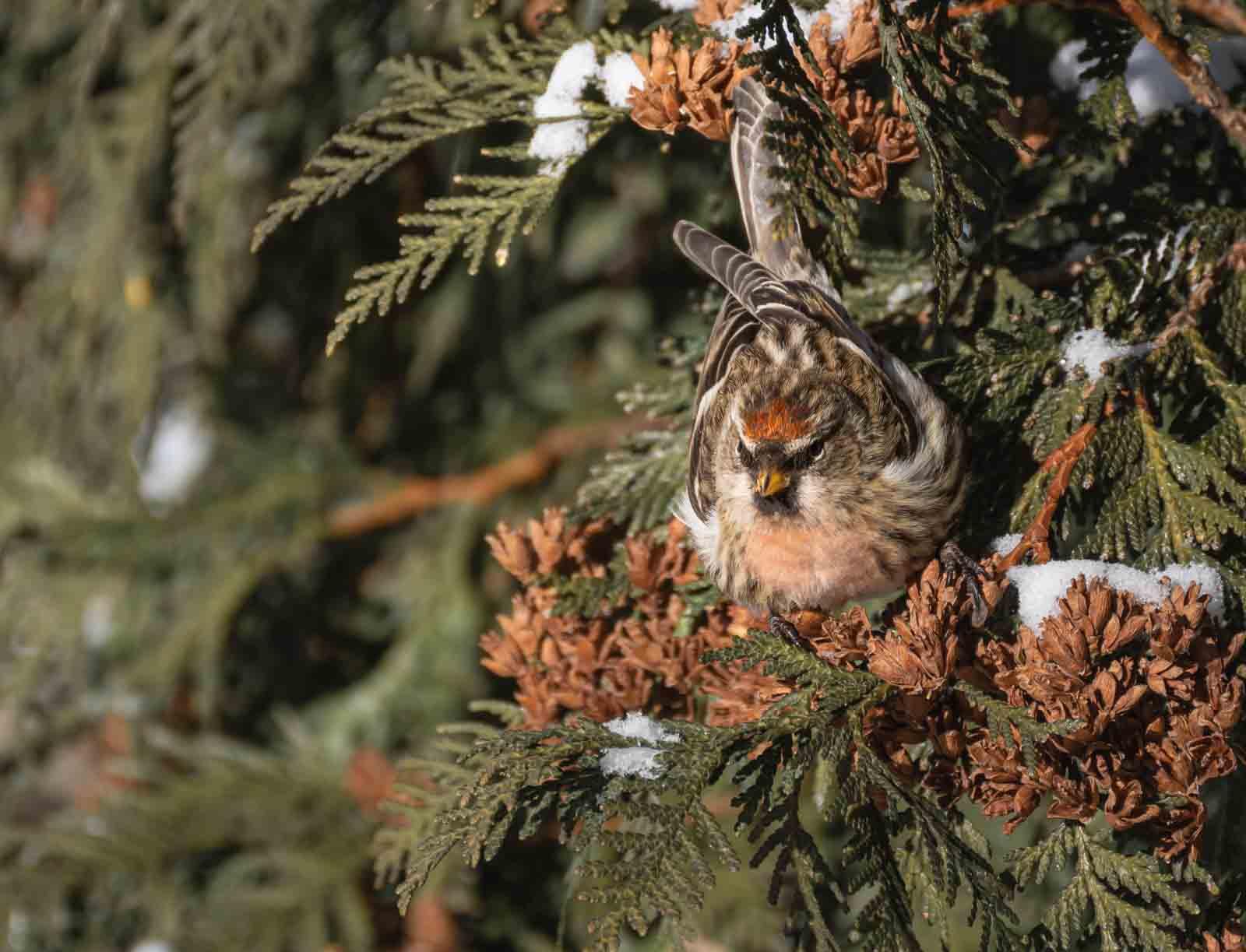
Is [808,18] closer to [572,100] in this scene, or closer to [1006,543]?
[572,100]

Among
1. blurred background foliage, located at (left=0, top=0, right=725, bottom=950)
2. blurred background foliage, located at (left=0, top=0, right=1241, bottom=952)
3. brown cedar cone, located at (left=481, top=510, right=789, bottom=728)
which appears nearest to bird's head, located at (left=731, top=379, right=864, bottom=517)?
brown cedar cone, located at (left=481, top=510, right=789, bottom=728)

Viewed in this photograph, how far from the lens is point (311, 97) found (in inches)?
120

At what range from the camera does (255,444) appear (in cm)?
363

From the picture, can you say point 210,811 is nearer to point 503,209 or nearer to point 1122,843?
point 503,209

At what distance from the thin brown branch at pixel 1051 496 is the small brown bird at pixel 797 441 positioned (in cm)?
11

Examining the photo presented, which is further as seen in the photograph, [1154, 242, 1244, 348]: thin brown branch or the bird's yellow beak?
the bird's yellow beak

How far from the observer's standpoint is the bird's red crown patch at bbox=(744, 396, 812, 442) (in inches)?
71.6

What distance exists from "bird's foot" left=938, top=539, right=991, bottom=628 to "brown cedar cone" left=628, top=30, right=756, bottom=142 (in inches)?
25.9

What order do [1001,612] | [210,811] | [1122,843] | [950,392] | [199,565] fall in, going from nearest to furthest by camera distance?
[1001,612]
[1122,843]
[950,392]
[210,811]
[199,565]

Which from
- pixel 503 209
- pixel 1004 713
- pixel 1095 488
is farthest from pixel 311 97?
pixel 1004 713

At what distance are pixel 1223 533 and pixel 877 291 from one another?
26.7 inches

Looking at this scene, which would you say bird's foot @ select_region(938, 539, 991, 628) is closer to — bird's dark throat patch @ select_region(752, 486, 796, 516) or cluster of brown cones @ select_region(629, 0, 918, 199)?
bird's dark throat patch @ select_region(752, 486, 796, 516)

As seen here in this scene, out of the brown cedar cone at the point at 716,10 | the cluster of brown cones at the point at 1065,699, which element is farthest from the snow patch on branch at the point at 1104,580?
the brown cedar cone at the point at 716,10

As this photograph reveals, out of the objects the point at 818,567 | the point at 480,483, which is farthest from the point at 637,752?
the point at 480,483
